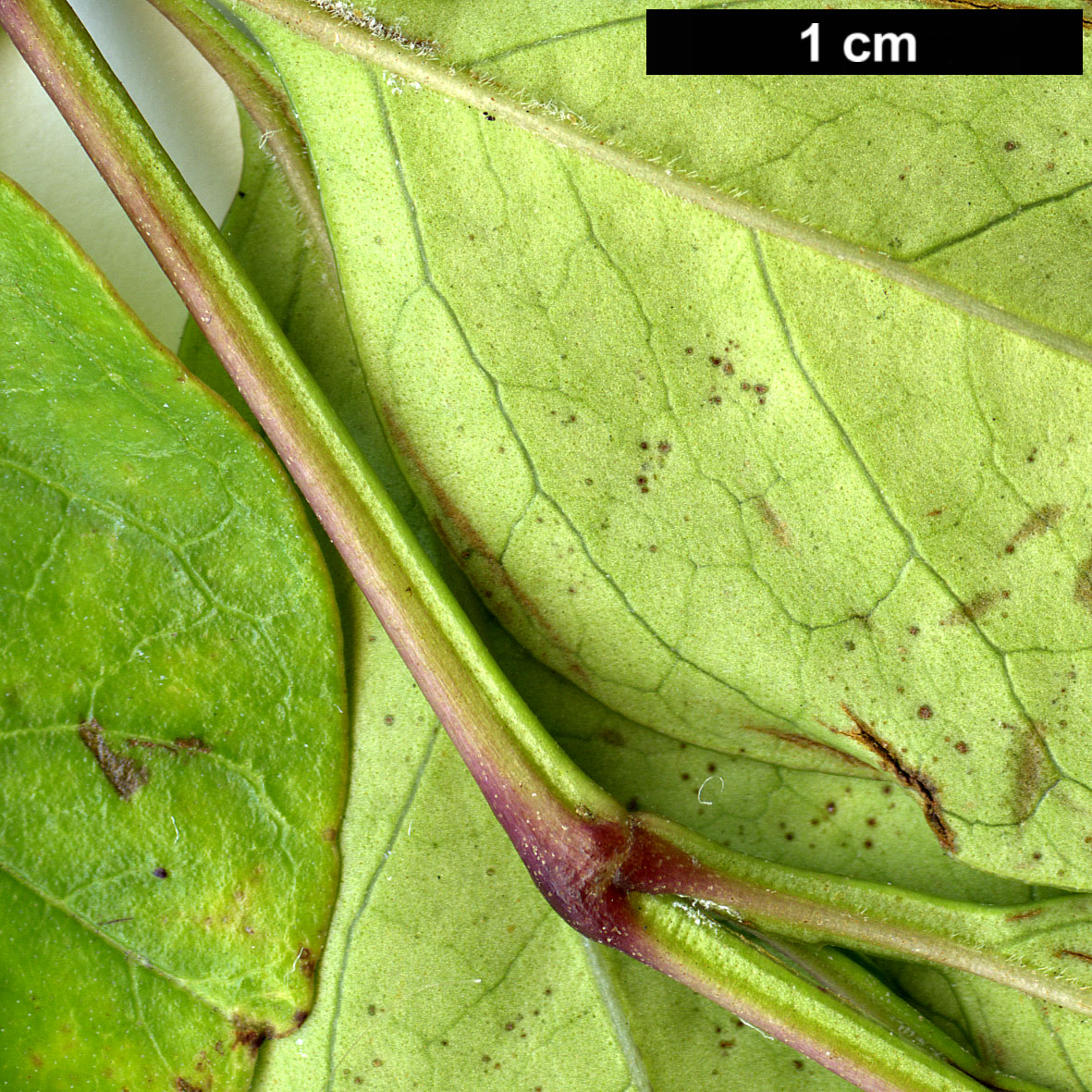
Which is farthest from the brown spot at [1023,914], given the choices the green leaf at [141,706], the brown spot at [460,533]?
the green leaf at [141,706]

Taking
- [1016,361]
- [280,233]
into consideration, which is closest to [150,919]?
[280,233]

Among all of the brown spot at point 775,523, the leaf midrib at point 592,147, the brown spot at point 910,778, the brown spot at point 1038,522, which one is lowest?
the brown spot at point 910,778

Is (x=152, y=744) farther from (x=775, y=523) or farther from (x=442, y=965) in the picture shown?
(x=775, y=523)

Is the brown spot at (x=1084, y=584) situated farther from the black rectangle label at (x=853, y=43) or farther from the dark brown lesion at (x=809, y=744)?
the black rectangle label at (x=853, y=43)

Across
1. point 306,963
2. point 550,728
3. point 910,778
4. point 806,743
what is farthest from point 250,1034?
point 910,778

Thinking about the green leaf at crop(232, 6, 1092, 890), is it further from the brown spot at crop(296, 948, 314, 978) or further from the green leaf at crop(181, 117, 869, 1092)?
the brown spot at crop(296, 948, 314, 978)

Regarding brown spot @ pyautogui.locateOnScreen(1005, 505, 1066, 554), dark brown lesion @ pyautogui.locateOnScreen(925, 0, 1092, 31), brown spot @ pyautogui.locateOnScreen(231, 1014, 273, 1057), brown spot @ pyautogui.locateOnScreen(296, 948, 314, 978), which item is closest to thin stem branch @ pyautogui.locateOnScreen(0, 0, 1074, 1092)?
brown spot @ pyautogui.locateOnScreen(296, 948, 314, 978)
